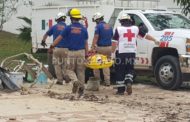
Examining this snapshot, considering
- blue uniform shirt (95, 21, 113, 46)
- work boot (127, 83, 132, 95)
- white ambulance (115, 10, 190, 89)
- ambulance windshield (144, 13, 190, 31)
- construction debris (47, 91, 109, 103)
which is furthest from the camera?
ambulance windshield (144, 13, 190, 31)

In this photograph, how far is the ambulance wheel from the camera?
1237 cm

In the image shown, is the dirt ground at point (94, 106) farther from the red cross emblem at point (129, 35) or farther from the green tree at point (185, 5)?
the green tree at point (185, 5)

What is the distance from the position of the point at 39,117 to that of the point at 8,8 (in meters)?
19.6

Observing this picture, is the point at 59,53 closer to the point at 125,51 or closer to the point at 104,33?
the point at 104,33

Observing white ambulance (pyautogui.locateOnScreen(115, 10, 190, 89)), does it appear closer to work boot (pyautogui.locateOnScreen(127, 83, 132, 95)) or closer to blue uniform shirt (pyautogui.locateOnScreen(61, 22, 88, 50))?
work boot (pyautogui.locateOnScreen(127, 83, 132, 95))

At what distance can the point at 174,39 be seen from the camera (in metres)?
12.4

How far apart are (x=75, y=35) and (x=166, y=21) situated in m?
3.08

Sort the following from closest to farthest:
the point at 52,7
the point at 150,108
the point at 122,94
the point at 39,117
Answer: the point at 39,117, the point at 150,108, the point at 122,94, the point at 52,7

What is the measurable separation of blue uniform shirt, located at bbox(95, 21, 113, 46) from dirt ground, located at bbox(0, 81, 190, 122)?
1134 millimetres

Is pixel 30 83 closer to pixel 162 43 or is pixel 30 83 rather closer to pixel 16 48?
pixel 162 43

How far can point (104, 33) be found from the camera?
12.7 m

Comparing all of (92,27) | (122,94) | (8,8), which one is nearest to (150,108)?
(122,94)

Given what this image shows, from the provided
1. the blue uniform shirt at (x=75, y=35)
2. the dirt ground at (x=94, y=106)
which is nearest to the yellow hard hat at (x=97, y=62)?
the blue uniform shirt at (x=75, y=35)

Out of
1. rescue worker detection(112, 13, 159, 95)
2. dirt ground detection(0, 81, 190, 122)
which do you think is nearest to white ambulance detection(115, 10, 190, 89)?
dirt ground detection(0, 81, 190, 122)
